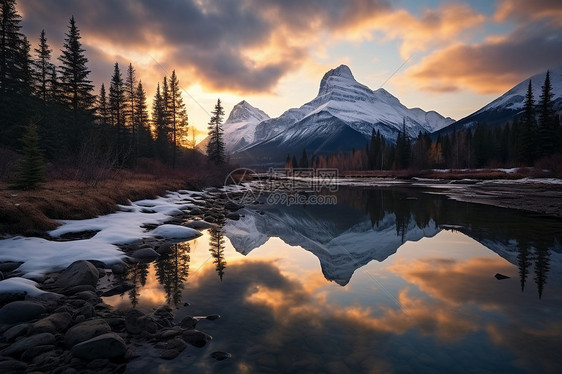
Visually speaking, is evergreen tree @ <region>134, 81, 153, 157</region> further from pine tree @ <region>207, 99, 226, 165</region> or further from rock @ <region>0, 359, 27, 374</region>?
rock @ <region>0, 359, 27, 374</region>

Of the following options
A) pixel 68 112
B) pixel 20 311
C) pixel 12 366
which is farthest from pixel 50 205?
pixel 68 112

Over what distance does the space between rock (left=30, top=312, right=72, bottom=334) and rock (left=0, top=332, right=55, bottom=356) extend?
238mm

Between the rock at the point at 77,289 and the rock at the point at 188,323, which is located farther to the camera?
the rock at the point at 77,289

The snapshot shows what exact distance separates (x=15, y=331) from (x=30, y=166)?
14.6 m

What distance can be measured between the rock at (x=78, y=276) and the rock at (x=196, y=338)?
3573 mm

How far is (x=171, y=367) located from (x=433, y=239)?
1332 cm

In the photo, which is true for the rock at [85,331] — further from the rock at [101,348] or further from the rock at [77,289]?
the rock at [77,289]

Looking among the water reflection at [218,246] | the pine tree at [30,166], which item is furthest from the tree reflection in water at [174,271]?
the pine tree at [30,166]

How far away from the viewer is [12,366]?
12.6ft

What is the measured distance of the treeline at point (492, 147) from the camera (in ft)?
188

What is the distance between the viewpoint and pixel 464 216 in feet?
63.3

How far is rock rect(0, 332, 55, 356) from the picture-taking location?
163 inches

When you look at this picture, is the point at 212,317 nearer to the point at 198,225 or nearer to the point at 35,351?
the point at 35,351

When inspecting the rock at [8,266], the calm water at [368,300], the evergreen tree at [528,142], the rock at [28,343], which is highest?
the evergreen tree at [528,142]
